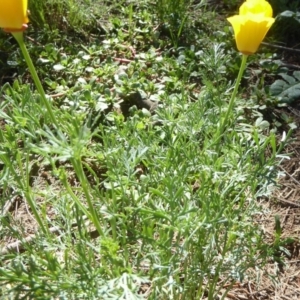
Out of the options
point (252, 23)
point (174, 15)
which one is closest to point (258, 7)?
point (252, 23)

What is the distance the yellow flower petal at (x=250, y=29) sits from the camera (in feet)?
3.28

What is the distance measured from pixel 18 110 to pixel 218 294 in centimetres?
76

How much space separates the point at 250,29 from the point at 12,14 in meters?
0.42

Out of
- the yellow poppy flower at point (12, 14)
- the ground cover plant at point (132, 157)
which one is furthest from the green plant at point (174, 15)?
the yellow poppy flower at point (12, 14)

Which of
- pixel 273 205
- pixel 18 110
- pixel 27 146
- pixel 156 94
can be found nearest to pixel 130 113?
pixel 156 94

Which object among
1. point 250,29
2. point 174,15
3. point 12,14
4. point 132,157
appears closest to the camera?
point 12,14

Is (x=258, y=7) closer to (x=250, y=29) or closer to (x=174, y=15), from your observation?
(x=250, y=29)

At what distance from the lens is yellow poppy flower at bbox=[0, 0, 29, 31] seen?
90 cm

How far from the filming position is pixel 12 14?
2.98ft

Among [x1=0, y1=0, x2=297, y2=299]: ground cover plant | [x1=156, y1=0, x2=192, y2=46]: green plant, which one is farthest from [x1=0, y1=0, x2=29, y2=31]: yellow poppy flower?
[x1=156, y1=0, x2=192, y2=46]: green plant

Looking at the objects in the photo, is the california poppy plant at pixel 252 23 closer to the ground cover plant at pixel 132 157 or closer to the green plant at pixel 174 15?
the ground cover plant at pixel 132 157

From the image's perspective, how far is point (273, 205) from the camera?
1810 millimetres

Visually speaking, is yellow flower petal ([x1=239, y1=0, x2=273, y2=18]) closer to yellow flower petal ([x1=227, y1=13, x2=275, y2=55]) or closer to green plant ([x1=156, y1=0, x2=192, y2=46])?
yellow flower petal ([x1=227, y1=13, x2=275, y2=55])

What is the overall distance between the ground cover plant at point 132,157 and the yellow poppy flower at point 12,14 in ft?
0.54
